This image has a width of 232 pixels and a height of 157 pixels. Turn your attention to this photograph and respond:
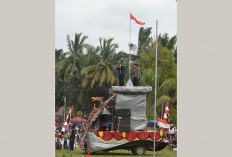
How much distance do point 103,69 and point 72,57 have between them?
5.50m

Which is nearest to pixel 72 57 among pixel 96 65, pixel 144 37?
pixel 96 65

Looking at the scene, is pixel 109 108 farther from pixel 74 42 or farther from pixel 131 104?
pixel 74 42

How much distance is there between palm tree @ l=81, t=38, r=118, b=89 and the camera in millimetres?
47031

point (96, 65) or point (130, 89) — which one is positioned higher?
point (96, 65)

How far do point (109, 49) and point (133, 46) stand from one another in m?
3.13

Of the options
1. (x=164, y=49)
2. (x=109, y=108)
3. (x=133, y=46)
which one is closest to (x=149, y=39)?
(x=133, y=46)

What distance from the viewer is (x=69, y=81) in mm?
50938

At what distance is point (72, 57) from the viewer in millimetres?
51406

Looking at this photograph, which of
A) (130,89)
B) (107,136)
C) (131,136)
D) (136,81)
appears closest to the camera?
(107,136)

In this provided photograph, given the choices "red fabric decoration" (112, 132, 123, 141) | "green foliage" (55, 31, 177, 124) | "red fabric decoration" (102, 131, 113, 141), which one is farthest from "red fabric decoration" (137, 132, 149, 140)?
"green foliage" (55, 31, 177, 124)

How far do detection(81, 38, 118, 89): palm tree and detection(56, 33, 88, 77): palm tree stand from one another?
2.10 m

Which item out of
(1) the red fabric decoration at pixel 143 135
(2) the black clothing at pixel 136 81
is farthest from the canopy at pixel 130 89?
(1) the red fabric decoration at pixel 143 135

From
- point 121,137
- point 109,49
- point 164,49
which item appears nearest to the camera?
point 121,137

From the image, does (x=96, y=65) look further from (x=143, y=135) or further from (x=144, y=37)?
(x=143, y=135)
